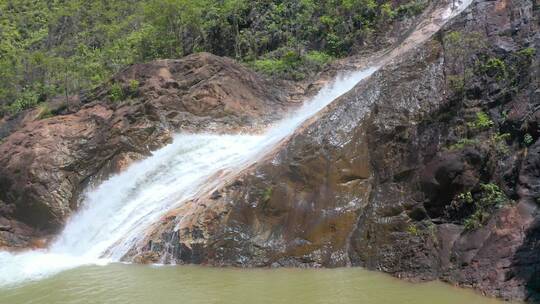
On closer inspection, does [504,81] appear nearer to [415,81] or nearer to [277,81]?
[415,81]

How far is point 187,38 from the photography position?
39719 mm

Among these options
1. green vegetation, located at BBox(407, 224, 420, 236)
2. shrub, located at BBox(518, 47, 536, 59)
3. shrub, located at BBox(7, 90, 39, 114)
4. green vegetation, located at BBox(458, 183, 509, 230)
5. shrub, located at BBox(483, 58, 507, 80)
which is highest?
shrub, located at BBox(7, 90, 39, 114)

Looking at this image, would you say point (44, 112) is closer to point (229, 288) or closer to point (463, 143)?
point (229, 288)

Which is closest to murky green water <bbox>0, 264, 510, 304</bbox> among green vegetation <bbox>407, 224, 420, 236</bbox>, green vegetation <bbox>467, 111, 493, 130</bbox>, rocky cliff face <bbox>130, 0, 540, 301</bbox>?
rocky cliff face <bbox>130, 0, 540, 301</bbox>

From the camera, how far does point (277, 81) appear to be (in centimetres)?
2886

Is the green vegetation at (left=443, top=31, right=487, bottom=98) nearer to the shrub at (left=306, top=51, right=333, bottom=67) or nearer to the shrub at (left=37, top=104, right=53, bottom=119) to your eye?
the shrub at (left=306, top=51, right=333, bottom=67)

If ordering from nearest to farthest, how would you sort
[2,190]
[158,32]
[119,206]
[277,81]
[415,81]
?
1. [415,81]
2. [119,206]
3. [2,190]
4. [277,81]
5. [158,32]

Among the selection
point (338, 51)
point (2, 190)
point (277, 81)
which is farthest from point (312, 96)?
point (2, 190)

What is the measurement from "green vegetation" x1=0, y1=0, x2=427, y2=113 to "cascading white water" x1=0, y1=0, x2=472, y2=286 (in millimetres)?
5623

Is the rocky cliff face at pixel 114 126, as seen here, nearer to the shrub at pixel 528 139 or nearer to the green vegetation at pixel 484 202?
the green vegetation at pixel 484 202

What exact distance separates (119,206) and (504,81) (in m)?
14.1

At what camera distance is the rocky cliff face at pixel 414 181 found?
11086 millimetres

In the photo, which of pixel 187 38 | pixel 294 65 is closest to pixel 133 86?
pixel 294 65

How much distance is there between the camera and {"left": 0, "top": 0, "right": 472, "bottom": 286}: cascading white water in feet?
55.2
